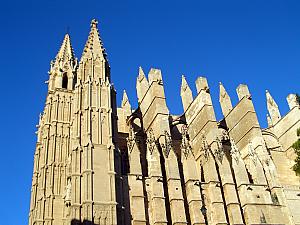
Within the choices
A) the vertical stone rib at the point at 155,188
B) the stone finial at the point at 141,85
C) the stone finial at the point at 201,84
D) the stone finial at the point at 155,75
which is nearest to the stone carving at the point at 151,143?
the vertical stone rib at the point at 155,188

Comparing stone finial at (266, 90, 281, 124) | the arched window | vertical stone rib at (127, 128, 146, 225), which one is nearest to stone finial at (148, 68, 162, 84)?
vertical stone rib at (127, 128, 146, 225)

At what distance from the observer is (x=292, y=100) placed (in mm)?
29750

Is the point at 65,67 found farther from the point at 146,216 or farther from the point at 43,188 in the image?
the point at 146,216

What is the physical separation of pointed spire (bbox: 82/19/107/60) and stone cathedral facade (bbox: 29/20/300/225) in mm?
83

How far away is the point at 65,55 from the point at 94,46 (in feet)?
26.0

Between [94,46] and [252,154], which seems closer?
[252,154]

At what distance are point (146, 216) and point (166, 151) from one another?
12.9 ft

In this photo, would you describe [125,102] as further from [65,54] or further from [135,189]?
[135,189]

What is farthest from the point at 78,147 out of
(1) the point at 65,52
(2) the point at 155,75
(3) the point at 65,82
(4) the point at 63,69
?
(1) the point at 65,52

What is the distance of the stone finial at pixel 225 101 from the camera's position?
92.3 ft

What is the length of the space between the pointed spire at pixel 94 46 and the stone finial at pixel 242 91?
31.6 ft

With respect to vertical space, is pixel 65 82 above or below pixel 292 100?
above

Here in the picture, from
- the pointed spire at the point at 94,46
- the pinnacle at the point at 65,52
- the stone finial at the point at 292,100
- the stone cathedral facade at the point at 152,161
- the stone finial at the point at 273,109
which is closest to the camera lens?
the stone cathedral facade at the point at 152,161

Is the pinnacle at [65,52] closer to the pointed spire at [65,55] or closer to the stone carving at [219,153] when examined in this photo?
the pointed spire at [65,55]
